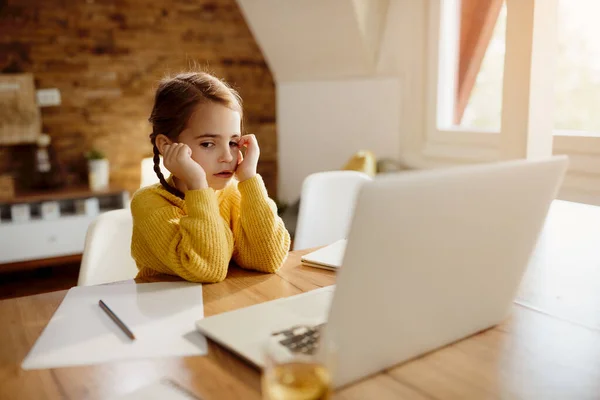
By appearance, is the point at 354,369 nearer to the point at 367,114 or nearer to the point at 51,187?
the point at 367,114

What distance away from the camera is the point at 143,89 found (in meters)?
3.83

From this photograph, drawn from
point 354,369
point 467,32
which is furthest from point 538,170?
point 467,32

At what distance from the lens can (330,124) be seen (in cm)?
372

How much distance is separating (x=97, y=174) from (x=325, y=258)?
276 cm

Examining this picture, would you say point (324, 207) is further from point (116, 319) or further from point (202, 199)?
point (116, 319)

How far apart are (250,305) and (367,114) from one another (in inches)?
105

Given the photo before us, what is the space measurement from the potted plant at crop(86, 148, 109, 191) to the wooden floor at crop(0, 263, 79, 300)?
1.78 ft

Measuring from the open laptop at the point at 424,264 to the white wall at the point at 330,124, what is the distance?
103 inches

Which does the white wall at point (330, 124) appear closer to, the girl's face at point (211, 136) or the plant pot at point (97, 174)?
the plant pot at point (97, 174)

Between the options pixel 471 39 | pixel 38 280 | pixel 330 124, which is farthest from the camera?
pixel 330 124

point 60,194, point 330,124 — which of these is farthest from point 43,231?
point 330,124

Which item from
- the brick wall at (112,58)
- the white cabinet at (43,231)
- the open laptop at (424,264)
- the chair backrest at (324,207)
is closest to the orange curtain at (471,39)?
the chair backrest at (324,207)

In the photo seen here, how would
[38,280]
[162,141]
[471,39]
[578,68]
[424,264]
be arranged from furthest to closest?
[38,280] → [471,39] → [578,68] → [162,141] → [424,264]

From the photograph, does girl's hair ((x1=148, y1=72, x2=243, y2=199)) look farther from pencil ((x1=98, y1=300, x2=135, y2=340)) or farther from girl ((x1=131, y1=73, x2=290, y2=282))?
pencil ((x1=98, y1=300, x2=135, y2=340))
